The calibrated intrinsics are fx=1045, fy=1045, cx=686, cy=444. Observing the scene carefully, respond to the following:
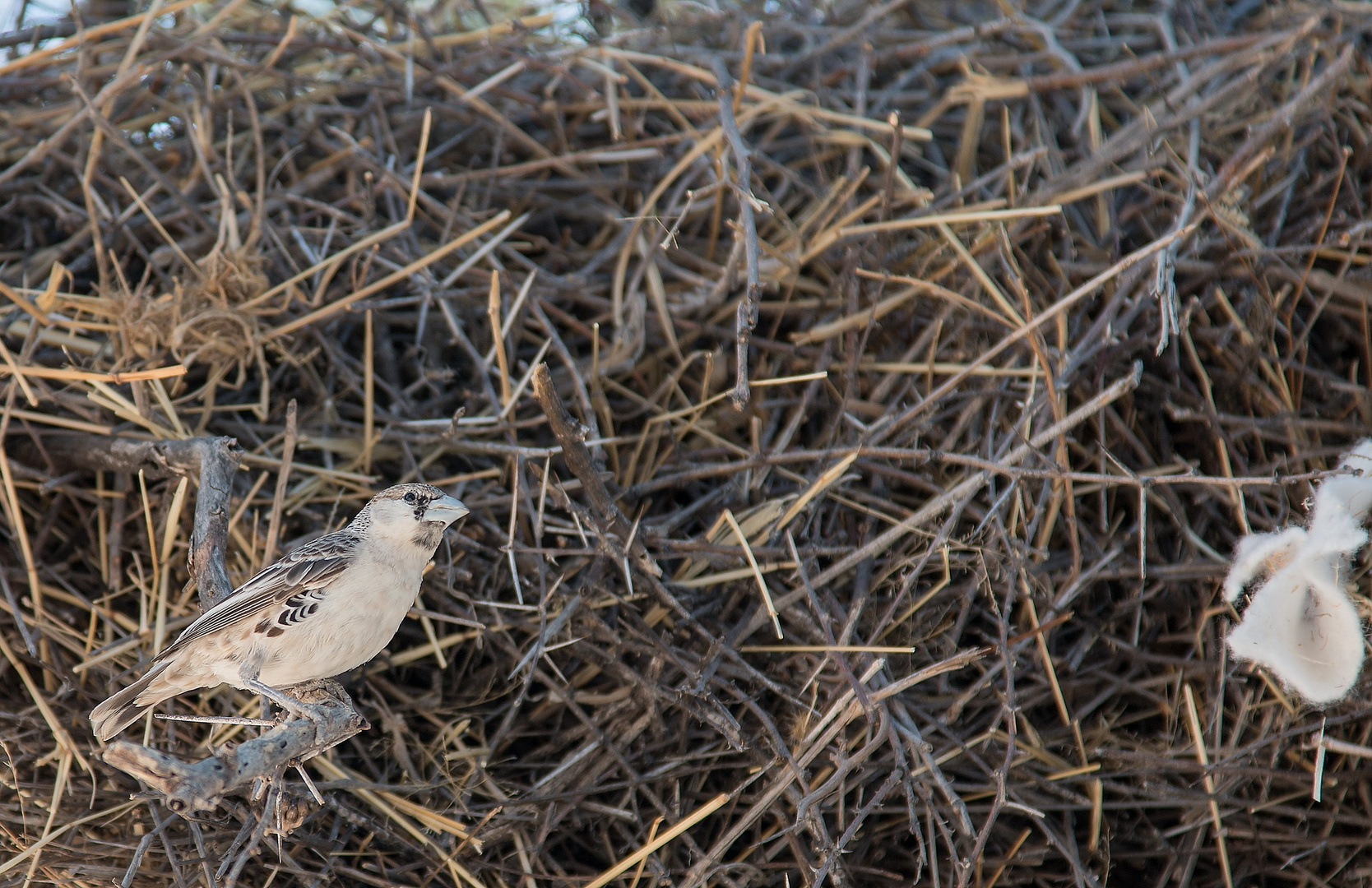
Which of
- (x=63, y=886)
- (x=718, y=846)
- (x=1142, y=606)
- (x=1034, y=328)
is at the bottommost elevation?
(x=63, y=886)

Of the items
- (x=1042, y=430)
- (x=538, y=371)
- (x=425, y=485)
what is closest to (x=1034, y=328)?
(x=1042, y=430)

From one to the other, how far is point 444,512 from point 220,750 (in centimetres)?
59

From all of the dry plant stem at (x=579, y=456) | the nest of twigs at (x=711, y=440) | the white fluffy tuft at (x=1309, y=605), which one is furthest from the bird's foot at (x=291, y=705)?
the white fluffy tuft at (x=1309, y=605)

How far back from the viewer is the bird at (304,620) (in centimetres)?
180

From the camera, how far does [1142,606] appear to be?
2.37 m

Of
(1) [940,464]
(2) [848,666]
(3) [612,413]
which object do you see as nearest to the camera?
(2) [848,666]

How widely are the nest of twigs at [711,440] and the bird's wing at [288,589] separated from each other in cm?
20

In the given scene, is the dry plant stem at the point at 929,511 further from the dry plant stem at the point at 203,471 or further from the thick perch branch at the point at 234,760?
the dry plant stem at the point at 203,471

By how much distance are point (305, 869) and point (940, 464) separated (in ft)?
5.33

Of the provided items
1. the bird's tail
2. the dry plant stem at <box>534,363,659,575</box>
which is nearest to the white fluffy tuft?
the dry plant stem at <box>534,363,659,575</box>

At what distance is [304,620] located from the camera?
5.95ft

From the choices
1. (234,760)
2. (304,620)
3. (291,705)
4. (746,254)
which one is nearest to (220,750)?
(234,760)

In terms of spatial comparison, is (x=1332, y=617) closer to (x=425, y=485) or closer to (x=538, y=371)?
(x=538, y=371)

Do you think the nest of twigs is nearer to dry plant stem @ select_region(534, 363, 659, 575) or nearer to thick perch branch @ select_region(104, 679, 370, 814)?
dry plant stem @ select_region(534, 363, 659, 575)
